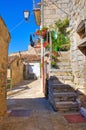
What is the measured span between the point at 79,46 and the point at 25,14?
675 cm

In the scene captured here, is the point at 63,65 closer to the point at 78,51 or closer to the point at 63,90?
the point at 63,90

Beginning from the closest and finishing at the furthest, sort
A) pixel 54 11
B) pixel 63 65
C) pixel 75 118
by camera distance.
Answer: pixel 75 118
pixel 63 65
pixel 54 11

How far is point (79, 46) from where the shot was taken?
6.14m

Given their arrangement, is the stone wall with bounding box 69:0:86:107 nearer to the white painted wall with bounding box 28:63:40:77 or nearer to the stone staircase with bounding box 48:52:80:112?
the stone staircase with bounding box 48:52:80:112

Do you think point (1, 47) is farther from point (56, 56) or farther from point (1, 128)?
point (56, 56)

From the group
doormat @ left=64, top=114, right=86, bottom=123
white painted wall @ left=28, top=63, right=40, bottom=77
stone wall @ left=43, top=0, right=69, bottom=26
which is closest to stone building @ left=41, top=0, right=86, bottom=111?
doormat @ left=64, top=114, right=86, bottom=123

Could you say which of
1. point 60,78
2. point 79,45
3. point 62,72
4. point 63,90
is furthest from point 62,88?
point 79,45

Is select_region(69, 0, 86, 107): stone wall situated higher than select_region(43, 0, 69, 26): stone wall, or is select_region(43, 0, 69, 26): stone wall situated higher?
select_region(43, 0, 69, 26): stone wall

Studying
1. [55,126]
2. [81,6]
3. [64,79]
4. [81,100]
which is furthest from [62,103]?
[81,6]

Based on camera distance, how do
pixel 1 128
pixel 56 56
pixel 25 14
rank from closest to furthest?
1. pixel 1 128
2. pixel 56 56
3. pixel 25 14

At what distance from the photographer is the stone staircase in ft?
19.5

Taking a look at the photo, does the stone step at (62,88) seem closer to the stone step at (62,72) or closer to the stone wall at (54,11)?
the stone step at (62,72)

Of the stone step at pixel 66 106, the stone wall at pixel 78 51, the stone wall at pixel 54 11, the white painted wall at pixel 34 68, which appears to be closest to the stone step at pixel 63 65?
the stone wall at pixel 78 51

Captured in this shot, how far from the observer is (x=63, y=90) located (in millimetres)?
6688
